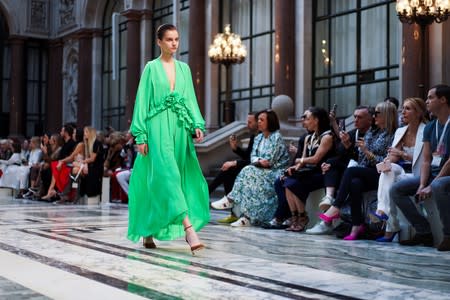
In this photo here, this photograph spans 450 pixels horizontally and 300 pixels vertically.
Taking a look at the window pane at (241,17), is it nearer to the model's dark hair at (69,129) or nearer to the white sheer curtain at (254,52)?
the white sheer curtain at (254,52)

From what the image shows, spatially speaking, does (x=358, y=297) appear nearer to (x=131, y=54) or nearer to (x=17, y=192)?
(x=17, y=192)

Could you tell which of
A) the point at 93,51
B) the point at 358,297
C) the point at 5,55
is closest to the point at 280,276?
the point at 358,297

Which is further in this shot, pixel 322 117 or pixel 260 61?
pixel 260 61

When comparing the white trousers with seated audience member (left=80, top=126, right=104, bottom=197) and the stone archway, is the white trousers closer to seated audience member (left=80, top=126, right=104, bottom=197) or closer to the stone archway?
seated audience member (left=80, top=126, right=104, bottom=197)

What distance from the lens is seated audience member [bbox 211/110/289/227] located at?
24.5 ft

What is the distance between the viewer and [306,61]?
586 inches

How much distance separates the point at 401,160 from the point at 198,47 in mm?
11795

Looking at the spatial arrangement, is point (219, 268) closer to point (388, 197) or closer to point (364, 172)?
point (388, 197)

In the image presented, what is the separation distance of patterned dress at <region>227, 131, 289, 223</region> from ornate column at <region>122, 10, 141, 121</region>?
529 inches

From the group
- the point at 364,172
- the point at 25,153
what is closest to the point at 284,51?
the point at 25,153

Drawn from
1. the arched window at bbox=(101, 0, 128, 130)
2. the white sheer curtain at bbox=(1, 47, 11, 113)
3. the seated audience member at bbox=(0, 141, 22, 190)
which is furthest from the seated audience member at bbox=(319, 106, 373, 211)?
the white sheer curtain at bbox=(1, 47, 11, 113)

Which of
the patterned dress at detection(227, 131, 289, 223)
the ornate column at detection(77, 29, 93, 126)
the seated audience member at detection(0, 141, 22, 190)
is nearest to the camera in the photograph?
the patterned dress at detection(227, 131, 289, 223)

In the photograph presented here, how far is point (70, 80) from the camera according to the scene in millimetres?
25359

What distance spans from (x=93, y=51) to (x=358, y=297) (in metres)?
22.0
